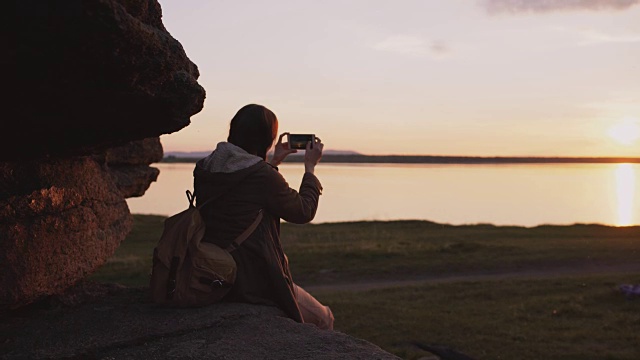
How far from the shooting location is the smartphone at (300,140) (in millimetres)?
5613

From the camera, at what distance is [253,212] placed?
16.2ft

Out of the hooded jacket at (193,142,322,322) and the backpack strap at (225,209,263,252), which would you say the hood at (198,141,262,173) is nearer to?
the hooded jacket at (193,142,322,322)

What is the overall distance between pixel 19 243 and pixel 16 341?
26.7 inches

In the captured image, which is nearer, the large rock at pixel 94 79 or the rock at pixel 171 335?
the large rock at pixel 94 79

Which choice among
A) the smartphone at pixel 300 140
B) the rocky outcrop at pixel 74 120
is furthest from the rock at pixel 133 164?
Result: the smartphone at pixel 300 140

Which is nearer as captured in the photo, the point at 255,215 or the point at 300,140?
the point at 255,215

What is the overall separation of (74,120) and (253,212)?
→ 1356 mm

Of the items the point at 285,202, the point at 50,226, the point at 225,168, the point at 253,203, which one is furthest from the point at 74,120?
the point at 285,202

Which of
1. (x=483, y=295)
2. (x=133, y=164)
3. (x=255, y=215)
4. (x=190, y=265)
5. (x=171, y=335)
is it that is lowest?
(x=483, y=295)

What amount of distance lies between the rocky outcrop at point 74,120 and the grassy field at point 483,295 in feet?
15.4

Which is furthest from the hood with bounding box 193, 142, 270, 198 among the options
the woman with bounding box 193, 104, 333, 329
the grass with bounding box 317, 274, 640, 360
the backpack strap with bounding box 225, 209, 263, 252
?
the grass with bounding box 317, 274, 640, 360

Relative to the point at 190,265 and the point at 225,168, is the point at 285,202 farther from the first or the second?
the point at 190,265

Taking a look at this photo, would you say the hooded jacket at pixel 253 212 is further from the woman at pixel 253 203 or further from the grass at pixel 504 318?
the grass at pixel 504 318

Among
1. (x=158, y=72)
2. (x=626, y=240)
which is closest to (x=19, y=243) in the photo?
Answer: (x=158, y=72)
